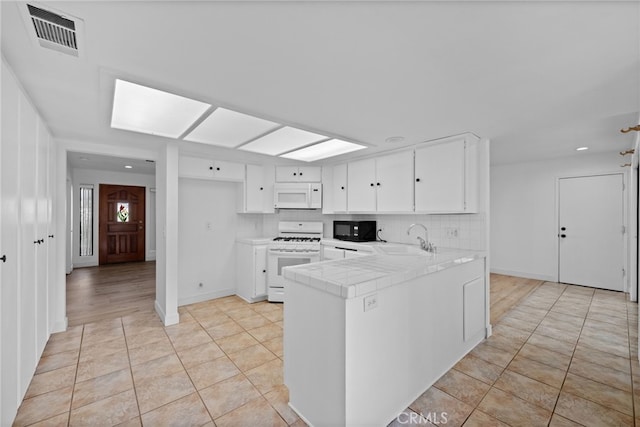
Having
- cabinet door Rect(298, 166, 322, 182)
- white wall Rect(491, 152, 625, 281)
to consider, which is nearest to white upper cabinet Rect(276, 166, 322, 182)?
cabinet door Rect(298, 166, 322, 182)

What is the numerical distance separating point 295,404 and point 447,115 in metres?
2.52

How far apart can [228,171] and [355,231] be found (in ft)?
6.85

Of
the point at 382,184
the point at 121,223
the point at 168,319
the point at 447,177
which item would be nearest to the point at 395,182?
the point at 382,184

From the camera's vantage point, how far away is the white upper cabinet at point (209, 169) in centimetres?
378

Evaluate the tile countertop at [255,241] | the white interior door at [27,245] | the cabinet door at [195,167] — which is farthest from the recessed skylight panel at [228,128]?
the tile countertop at [255,241]

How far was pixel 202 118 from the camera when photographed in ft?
7.84

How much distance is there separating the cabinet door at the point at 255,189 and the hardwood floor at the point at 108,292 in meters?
2.00

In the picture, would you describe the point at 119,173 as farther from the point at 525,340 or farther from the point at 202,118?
the point at 525,340

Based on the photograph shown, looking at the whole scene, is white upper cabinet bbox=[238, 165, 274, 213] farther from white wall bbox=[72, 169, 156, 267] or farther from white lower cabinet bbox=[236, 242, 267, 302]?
white wall bbox=[72, 169, 156, 267]

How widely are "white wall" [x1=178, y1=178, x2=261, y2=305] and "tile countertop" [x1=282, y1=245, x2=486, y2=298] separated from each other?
9.01ft

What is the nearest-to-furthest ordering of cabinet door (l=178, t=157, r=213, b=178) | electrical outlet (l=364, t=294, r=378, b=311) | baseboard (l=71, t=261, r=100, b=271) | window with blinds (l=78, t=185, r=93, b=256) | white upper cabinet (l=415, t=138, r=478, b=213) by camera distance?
1. electrical outlet (l=364, t=294, r=378, b=311)
2. white upper cabinet (l=415, t=138, r=478, b=213)
3. cabinet door (l=178, t=157, r=213, b=178)
4. baseboard (l=71, t=261, r=100, b=271)
5. window with blinds (l=78, t=185, r=93, b=256)

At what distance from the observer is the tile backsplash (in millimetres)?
3105

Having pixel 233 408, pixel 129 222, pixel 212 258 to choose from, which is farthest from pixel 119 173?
pixel 233 408

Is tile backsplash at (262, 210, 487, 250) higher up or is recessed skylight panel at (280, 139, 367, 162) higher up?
recessed skylight panel at (280, 139, 367, 162)
